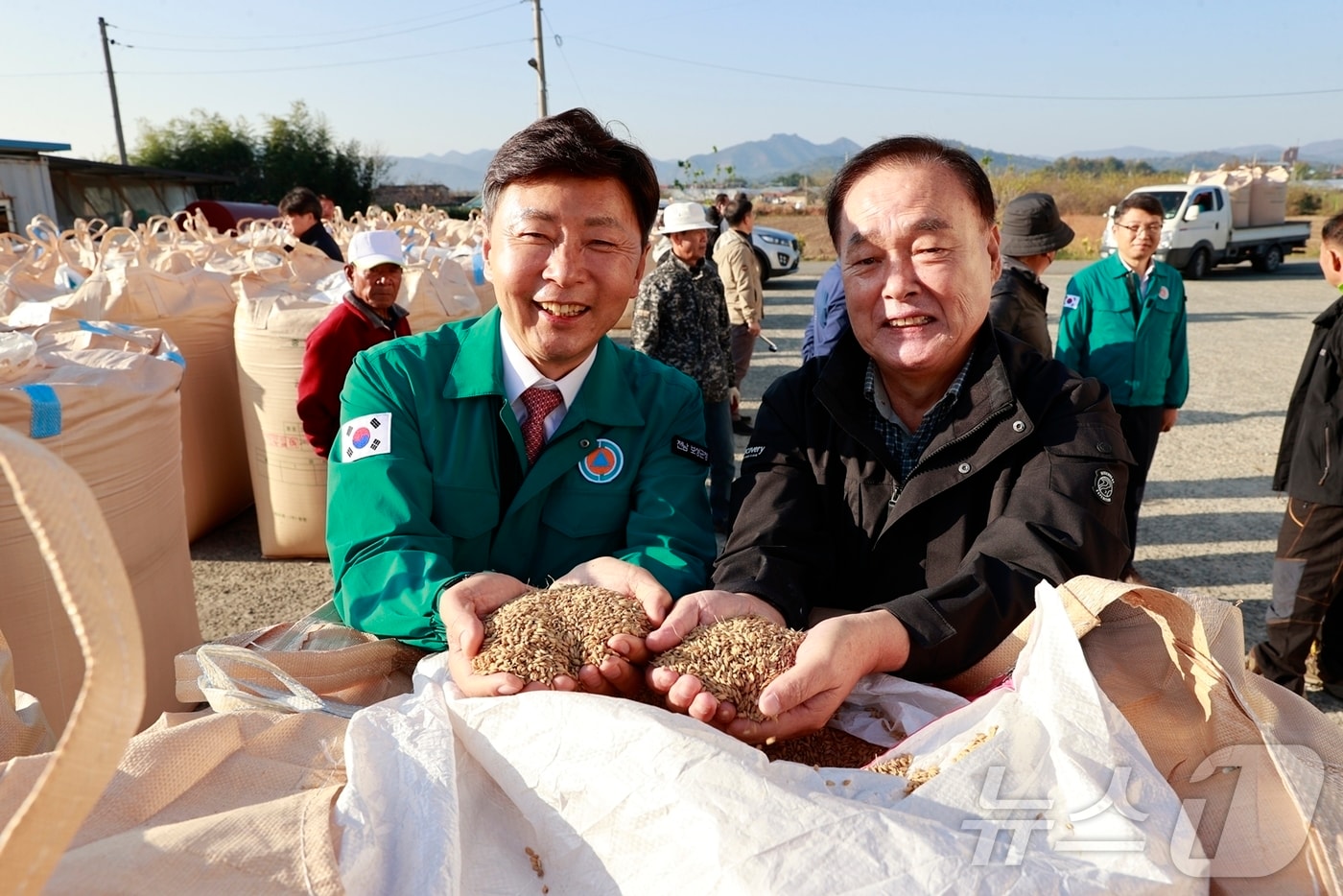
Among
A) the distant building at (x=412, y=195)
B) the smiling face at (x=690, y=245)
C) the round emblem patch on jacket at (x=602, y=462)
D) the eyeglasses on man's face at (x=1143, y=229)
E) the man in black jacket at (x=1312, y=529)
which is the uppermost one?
the distant building at (x=412, y=195)

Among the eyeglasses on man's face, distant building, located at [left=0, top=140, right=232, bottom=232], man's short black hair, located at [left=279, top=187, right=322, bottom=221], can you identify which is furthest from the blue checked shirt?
distant building, located at [left=0, top=140, right=232, bottom=232]

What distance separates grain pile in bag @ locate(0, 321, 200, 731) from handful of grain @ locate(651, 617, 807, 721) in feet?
6.67

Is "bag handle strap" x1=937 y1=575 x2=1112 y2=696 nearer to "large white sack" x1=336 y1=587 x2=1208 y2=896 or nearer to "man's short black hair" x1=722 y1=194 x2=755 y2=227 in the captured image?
"large white sack" x1=336 y1=587 x2=1208 y2=896

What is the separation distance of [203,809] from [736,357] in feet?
21.8

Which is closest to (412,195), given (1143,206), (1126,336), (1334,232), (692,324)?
(692,324)

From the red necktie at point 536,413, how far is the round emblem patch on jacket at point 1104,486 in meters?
1.00

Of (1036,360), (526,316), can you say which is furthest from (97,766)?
(1036,360)

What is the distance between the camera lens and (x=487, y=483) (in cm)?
174

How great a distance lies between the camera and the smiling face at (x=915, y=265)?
62.6 inches

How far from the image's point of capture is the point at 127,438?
285cm

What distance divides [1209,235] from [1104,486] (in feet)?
62.9

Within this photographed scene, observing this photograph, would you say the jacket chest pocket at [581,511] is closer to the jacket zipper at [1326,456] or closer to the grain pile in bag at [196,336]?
the jacket zipper at [1326,456]

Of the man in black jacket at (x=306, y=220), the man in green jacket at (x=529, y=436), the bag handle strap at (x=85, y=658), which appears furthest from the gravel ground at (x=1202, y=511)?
the bag handle strap at (x=85, y=658)

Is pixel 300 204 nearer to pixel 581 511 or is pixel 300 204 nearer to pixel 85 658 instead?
pixel 581 511
